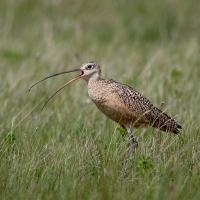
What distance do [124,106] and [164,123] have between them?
1.15 feet

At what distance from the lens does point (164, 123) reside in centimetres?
695

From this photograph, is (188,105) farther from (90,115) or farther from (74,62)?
(74,62)

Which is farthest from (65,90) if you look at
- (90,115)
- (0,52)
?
→ (0,52)

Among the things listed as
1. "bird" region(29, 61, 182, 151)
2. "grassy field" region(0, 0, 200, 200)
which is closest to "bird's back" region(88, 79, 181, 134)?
"bird" region(29, 61, 182, 151)

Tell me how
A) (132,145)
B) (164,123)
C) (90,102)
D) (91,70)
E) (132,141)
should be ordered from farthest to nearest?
(90,102)
(91,70)
(164,123)
(132,141)
(132,145)

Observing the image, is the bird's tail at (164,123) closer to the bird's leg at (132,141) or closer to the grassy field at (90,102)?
the grassy field at (90,102)

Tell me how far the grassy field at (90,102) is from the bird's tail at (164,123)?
9 centimetres

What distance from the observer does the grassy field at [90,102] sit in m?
5.80

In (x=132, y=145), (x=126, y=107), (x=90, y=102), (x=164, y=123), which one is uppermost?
(x=90, y=102)

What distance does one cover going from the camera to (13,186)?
5.72 m

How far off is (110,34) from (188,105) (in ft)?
18.2

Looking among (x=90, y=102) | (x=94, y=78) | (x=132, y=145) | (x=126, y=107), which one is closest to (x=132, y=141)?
(x=132, y=145)

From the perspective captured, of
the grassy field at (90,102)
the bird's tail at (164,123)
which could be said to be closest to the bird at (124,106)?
the bird's tail at (164,123)

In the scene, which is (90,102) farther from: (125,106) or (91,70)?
(125,106)
